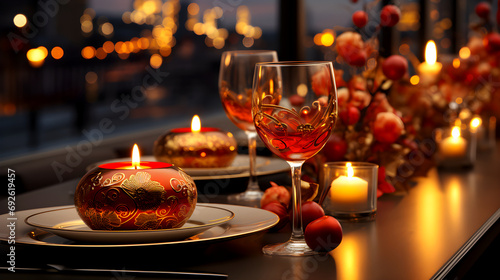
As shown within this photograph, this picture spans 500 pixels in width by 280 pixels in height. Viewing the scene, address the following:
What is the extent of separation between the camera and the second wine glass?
1178 mm

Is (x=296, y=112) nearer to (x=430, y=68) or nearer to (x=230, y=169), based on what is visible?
(x=230, y=169)

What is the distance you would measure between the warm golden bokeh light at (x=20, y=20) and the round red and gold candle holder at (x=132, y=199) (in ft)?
4.38

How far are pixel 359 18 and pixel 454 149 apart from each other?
0.52m

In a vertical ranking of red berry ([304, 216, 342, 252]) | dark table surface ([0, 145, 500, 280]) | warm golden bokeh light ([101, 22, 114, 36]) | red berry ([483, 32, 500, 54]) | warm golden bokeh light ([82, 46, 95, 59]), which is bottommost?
dark table surface ([0, 145, 500, 280])

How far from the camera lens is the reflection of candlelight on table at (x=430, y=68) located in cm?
185

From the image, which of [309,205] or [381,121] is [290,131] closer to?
[309,205]

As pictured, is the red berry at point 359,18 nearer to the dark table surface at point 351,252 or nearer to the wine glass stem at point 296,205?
the dark table surface at point 351,252

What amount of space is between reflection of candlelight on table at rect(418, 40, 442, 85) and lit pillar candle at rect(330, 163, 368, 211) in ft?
2.91

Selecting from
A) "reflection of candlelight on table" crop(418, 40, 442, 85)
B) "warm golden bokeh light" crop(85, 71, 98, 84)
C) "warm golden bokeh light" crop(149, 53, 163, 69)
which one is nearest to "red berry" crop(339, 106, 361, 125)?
"reflection of candlelight on table" crop(418, 40, 442, 85)

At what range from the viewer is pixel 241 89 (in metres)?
1.19

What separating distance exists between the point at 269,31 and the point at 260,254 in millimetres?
2190

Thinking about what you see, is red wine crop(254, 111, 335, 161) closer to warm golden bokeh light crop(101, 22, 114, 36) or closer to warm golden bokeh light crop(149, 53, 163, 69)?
warm golden bokeh light crop(101, 22, 114, 36)

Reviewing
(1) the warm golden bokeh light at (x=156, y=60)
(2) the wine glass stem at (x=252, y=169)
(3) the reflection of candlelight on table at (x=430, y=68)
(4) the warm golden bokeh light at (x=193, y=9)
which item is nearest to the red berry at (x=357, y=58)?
(2) the wine glass stem at (x=252, y=169)

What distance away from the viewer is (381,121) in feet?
4.03
